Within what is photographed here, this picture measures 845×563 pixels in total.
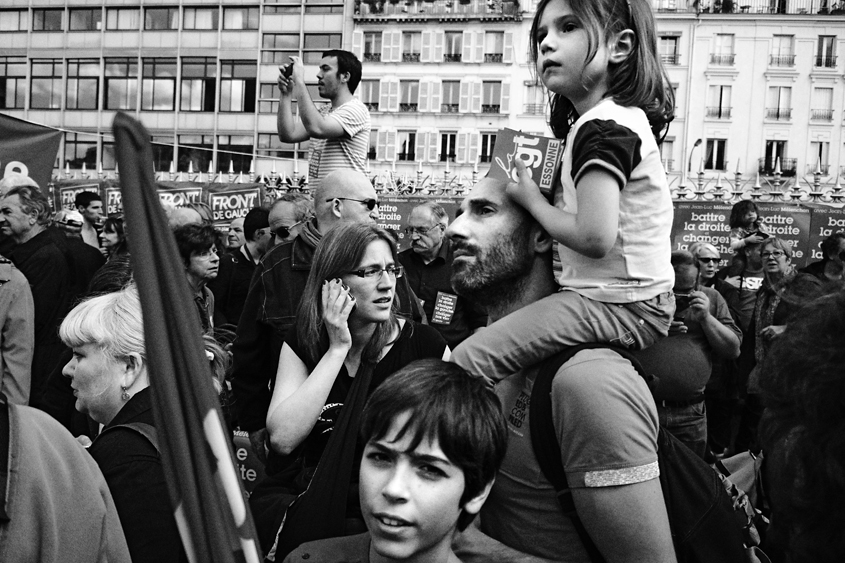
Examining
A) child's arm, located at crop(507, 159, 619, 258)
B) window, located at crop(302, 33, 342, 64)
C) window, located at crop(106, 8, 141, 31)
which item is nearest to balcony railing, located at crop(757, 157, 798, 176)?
window, located at crop(302, 33, 342, 64)

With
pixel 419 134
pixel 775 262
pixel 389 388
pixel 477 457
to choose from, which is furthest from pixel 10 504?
pixel 419 134

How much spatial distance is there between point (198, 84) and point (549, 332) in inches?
2134

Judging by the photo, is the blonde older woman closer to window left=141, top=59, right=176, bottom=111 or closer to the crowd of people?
the crowd of people

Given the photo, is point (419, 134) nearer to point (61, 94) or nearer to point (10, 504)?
point (61, 94)

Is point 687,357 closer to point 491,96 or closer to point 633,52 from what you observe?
point 633,52

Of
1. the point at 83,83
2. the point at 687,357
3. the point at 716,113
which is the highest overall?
the point at 83,83

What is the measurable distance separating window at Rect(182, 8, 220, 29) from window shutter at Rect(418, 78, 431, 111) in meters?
13.5

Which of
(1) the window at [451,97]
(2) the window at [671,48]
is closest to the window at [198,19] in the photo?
(1) the window at [451,97]

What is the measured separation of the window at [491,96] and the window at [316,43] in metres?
8.87

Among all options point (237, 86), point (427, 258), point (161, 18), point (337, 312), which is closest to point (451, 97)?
point (237, 86)

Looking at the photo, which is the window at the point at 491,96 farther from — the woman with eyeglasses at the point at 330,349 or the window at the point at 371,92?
the woman with eyeglasses at the point at 330,349

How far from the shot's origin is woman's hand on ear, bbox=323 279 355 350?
3031mm

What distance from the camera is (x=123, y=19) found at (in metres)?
54.8

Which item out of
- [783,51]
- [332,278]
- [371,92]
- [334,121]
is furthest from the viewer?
[371,92]
